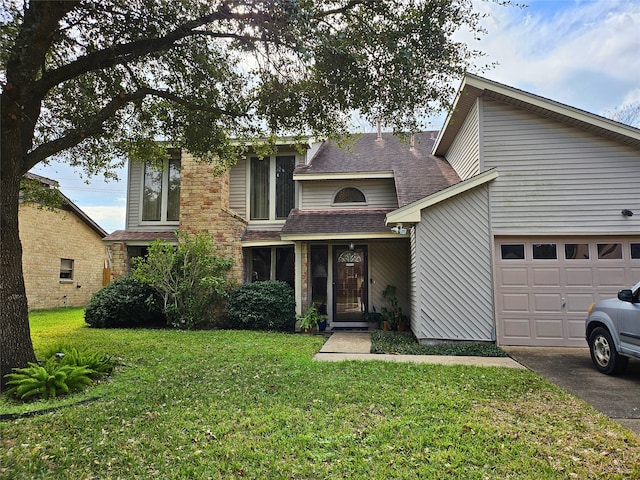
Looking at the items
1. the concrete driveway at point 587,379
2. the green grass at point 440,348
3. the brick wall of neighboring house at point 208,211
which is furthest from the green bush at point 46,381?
the concrete driveway at point 587,379

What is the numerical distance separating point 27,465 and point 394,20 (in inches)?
279

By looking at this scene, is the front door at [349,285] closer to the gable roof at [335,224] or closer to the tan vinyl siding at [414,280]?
the gable roof at [335,224]

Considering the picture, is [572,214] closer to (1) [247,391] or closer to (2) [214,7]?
(1) [247,391]

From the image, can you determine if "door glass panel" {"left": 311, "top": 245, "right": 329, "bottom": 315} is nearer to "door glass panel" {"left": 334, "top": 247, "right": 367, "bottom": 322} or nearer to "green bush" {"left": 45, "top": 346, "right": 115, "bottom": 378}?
"door glass panel" {"left": 334, "top": 247, "right": 367, "bottom": 322}

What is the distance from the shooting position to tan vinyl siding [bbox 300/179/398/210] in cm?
1177

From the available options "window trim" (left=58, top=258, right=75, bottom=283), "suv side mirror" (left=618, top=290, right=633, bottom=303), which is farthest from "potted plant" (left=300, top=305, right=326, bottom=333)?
"window trim" (left=58, top=258, right=75, bottom=283)

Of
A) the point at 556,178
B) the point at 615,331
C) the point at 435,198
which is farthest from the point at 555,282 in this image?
the point at 435,198

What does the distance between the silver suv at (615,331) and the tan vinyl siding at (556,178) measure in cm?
245

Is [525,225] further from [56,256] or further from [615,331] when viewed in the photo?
[56,256]

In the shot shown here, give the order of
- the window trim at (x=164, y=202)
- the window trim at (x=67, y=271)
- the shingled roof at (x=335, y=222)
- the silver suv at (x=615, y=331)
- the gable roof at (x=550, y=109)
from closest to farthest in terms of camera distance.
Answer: the silver suv at (x=615, y=331), the gable roof at (x=550, y=109), the shingled roof at (x=335, y=222), the window trim at (x=164, y=202), the window trim at (x=67, y=271)

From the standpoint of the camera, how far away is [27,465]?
321 cm

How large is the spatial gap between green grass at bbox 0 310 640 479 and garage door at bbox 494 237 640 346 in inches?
98.0

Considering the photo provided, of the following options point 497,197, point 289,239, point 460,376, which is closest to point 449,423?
point 460,376

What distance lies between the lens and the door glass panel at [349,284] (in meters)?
11.3
